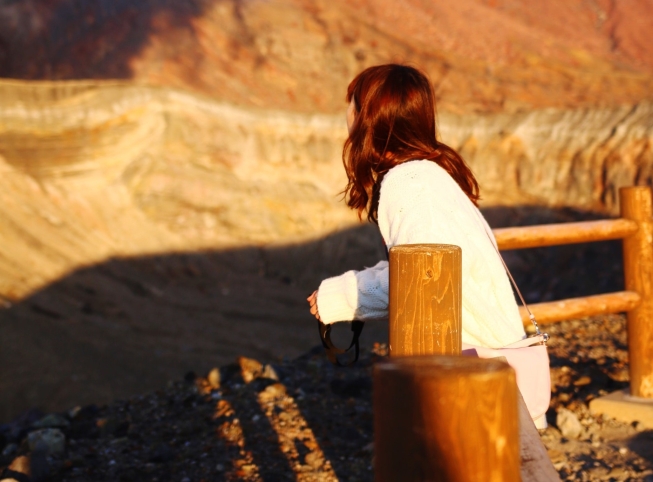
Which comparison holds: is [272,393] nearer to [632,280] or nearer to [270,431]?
[270,431]

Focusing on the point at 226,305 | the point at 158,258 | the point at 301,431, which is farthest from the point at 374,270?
the point at 158,258

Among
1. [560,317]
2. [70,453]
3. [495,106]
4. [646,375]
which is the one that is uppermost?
[495,106]

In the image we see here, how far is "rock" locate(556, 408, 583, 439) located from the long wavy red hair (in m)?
2.09

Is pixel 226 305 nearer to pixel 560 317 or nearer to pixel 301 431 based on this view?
pixel 301 431

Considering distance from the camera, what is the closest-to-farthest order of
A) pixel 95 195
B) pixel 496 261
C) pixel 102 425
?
pixel 496 261, pixel 102 425, pixel 95 195

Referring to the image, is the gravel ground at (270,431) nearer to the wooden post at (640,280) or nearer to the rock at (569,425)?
the rock at (569,425)

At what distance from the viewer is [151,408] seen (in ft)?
14.6

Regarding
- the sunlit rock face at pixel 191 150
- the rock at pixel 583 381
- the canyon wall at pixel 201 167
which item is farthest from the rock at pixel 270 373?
the canyon wall at pixel 201 167

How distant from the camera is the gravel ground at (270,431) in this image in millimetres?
3334

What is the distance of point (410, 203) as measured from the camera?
165cm

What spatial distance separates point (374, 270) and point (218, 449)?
221cm

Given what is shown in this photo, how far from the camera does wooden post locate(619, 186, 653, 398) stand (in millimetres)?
3459

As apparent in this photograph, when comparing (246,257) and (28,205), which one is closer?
(28,205)

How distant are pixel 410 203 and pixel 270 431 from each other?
7.97 ft
